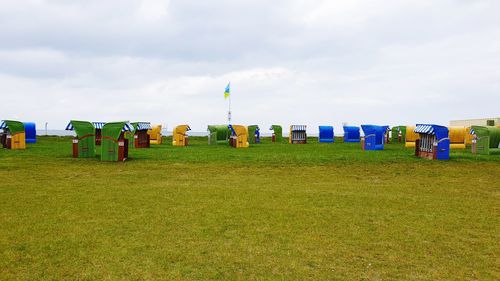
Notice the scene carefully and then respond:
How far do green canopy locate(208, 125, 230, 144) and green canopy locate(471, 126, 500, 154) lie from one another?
2180 centimetres

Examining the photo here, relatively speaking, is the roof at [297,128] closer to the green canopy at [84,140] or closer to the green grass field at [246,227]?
the green canopy at [84,140]

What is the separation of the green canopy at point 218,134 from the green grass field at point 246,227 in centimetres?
2271

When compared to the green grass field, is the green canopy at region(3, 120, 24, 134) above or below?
above

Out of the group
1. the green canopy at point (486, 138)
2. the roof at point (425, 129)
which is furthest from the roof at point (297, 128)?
the green canopy at point (486, 138)

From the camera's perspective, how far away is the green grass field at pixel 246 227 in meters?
5.44

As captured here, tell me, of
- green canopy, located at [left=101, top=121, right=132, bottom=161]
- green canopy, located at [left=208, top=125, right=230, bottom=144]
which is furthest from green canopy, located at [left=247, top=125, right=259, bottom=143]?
green canopy, located at [left=101, top=121, right=132, bottom=161]

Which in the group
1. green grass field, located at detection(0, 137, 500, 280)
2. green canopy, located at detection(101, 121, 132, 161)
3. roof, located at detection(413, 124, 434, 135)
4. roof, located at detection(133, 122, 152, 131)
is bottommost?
green grass field, located at detection(0, 137, 500, 280)

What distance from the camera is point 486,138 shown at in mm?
24562

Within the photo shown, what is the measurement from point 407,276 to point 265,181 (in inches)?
345

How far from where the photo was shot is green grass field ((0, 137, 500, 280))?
5.44 metres

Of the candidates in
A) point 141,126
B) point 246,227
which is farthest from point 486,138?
point 141,126

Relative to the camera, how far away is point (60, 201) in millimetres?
9828

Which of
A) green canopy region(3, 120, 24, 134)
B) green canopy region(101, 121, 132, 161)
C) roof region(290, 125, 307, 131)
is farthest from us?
roof region(290, 125, 307, 131)

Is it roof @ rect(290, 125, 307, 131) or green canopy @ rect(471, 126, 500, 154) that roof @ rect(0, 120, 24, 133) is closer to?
roof @ rect(290, 125, 307, 131)
